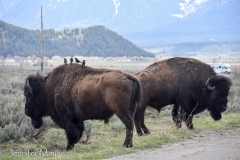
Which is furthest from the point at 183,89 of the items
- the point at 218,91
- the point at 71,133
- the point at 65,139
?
the point at 71,133

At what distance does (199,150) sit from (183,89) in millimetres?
3663

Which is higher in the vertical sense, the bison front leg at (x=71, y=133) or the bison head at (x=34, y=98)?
the bison head at (x=34, y=98)

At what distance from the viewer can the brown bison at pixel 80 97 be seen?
10.5 meters

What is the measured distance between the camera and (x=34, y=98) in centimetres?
1169

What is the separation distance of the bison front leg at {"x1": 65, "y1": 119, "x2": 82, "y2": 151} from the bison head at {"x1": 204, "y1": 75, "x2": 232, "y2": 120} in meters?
4.37

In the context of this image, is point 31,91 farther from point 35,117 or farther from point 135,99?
point 135,99

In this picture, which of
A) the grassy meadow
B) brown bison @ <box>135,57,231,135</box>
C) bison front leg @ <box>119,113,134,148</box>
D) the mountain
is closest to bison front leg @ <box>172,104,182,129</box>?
brown bison @ <box>135,57,231,135</box>

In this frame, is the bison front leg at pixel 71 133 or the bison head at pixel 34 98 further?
the bison head at pixel 34 98

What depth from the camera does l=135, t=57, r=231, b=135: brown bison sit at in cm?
1322

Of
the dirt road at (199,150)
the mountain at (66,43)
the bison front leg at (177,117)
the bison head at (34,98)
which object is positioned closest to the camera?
the dirt road at (199,150)

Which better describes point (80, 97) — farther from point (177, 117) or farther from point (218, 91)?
point (218, 91)

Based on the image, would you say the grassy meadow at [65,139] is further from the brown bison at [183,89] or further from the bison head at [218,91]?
the bison head at [218,91]

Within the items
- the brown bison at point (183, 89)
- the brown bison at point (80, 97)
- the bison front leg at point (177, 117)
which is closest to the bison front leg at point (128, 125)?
the brown bison at point (80, 97)

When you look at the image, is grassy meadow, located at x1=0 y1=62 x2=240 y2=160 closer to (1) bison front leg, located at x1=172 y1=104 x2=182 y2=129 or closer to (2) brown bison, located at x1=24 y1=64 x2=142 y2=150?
(1) bison front leg, located at x1=172 y1=104 x2=182 y2=129
